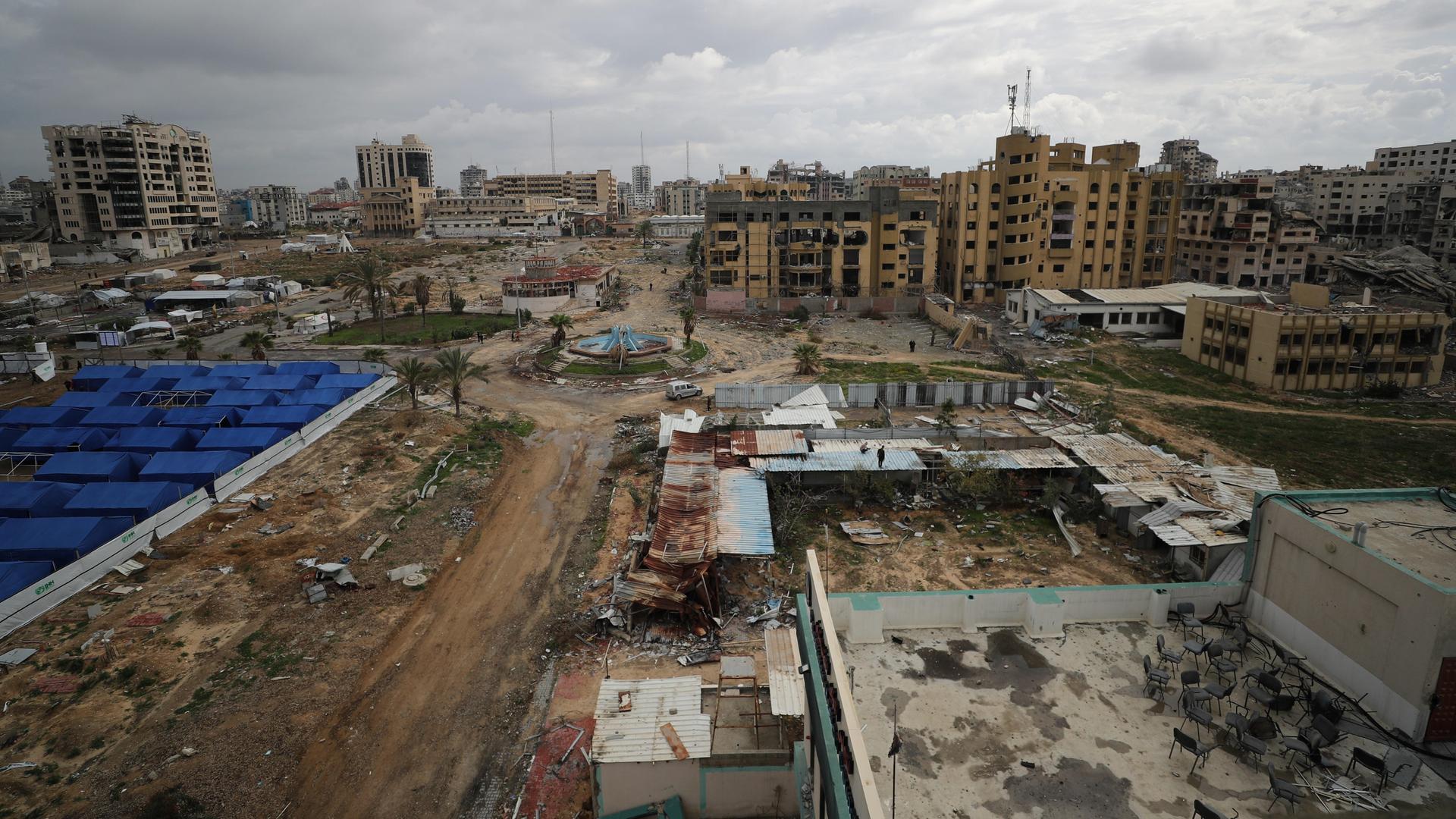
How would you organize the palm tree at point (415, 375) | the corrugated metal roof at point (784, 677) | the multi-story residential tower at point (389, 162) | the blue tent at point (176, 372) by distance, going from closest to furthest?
1. the corrugated metal roof at point (784, 677)
2. the palm tree at point (415, 375)
3. the blue tent at point (176, 372)
4. the multi-story residential tower at point (389, 162)

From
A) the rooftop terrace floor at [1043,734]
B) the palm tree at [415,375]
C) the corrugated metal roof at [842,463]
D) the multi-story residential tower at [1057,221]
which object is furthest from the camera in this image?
the multi-story residential tower at [1057,221]

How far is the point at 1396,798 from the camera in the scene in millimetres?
8016

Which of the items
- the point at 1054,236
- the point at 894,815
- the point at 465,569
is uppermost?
the point at 1054,236

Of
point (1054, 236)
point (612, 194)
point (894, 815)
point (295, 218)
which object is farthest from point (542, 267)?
point (295, 218)

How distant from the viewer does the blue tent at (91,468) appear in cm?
2772

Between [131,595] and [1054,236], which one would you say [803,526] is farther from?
[1054,236]

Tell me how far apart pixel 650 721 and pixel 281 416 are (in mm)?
26826

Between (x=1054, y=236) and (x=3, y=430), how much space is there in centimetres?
6973

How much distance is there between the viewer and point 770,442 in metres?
27.7

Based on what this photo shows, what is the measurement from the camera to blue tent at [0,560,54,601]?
19.5m

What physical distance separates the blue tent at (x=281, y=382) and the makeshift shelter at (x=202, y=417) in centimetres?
366

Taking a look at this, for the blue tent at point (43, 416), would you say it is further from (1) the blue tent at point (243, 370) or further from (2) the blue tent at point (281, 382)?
(2) the blue tent at point (281, 382)

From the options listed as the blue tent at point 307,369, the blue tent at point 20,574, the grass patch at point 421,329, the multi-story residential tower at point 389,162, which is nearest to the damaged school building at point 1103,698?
the blue tent at point 20,574

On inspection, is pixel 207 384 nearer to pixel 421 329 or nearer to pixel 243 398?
pixel 243 398
